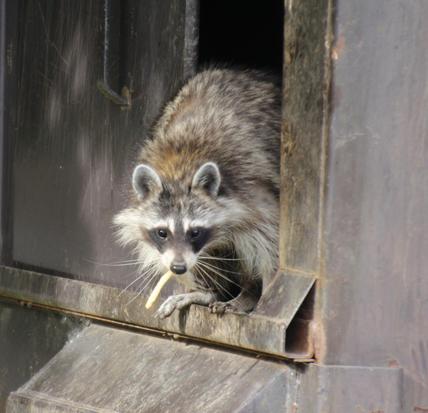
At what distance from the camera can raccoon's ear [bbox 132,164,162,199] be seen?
20.1ft

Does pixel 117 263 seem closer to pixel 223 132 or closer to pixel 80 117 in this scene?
pixel 80 117

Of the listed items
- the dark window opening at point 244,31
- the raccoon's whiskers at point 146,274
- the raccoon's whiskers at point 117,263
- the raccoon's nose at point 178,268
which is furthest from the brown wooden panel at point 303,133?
the dark window opening at point 244,31

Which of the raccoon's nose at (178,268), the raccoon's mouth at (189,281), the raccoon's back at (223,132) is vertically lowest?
the raccoon's mouth at (189,281)

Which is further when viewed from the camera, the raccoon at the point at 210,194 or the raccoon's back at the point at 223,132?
the raccoon's back at the point at 223,132

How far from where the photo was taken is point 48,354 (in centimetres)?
711

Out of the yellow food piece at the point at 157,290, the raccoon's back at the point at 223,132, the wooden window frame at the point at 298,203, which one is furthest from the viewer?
the raccoon's back at the point at 223,132

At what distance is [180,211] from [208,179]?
20 centimetres

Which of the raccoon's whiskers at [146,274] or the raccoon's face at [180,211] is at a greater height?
the raccoon's face at [180,211]

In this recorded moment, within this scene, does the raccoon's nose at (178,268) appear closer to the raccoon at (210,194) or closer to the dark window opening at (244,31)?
the raccoon at (210,194)

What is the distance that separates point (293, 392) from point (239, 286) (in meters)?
1.47

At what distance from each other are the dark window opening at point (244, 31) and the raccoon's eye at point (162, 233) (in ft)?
6.86

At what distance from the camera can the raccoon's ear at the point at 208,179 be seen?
601 cm

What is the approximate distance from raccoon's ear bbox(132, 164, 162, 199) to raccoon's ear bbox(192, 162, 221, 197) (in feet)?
0.60

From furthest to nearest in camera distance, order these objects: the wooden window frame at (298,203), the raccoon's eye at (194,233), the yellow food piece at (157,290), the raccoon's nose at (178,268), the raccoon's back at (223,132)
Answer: the raccoon's back at (223,132) < the raccoon's eye at (194,233) < the yellow food piece at (157,290) < the raccoon's nose at (178,268) < the wooden window frame at (298,203)
